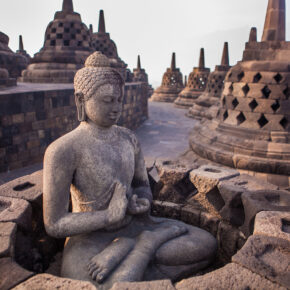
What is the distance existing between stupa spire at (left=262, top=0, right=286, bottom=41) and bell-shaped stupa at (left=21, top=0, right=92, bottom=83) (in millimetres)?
6946

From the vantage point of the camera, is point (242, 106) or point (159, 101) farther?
point (159, 101)

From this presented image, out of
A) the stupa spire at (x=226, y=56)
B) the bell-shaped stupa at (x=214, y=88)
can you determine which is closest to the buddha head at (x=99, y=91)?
the bell-shaped stupa at (x=214, y=88)

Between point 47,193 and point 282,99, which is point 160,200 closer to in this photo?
point 47,193

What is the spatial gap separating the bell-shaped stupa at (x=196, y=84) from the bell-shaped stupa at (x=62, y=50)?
734 centimetres

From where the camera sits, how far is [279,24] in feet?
15.5

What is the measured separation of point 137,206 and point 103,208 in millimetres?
244

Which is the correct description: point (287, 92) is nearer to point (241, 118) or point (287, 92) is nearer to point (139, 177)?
point (241, 118)

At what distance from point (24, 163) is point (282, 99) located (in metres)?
5.33

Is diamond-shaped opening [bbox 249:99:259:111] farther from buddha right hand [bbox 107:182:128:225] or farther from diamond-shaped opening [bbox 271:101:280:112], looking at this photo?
buddha right hand [bbox 107:182:128:225]

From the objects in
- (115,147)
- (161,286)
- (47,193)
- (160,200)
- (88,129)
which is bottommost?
(160,200)

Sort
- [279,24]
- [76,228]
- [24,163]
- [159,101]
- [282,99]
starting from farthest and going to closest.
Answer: [159,101] < [24,163] < [279,24] < [282,99] < [76,228]

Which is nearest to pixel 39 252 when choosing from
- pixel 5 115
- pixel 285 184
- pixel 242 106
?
pixel 285 184

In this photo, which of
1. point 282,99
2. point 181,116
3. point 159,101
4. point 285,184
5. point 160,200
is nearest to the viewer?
point 160,200

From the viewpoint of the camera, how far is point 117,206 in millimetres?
1919
